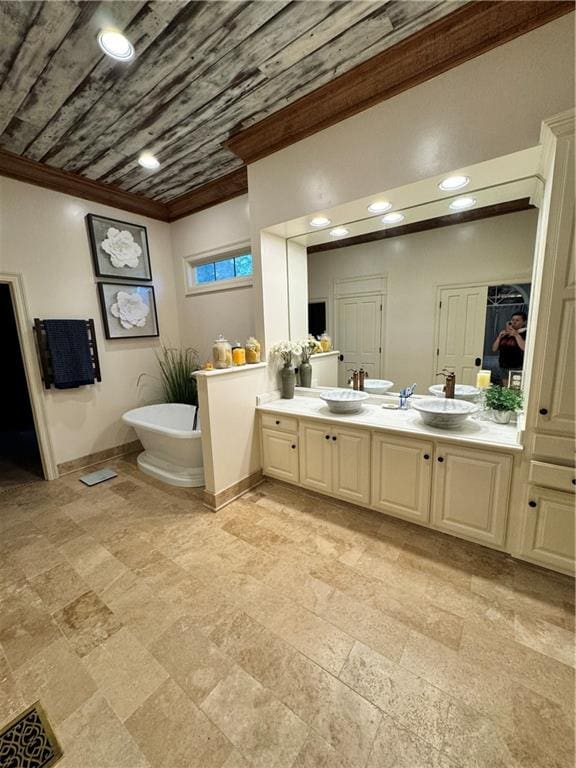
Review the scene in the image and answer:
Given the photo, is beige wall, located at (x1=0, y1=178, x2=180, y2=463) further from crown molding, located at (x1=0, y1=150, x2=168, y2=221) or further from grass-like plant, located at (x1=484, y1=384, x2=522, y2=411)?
grass-like plant, located at (x1=484, y1=384, x2=522, y2=411)

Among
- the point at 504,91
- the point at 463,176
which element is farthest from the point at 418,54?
the point at 463,176

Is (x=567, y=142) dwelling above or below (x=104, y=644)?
above

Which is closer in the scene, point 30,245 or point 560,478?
point 560,478

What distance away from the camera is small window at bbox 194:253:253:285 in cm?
364

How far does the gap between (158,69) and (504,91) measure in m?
2.07

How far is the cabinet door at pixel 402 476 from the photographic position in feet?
7.09

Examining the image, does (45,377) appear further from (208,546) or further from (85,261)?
(208,546)

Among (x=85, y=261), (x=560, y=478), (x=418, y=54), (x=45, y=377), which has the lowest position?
(x=560, y=478)

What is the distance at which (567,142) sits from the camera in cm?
146

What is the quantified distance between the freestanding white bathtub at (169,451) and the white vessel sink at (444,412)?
1.94 metres

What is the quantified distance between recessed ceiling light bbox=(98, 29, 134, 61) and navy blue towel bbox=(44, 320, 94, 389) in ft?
7.72

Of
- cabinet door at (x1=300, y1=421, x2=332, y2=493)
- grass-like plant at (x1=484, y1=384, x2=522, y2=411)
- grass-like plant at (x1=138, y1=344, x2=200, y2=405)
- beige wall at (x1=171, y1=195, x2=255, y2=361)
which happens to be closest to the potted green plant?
grass-like plant at (x1=484, y1=384, x2=522, y2=411)

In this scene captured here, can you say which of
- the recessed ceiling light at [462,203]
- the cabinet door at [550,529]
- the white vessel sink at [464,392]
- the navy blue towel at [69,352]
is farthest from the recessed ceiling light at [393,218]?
the navy blue towel at [69,352]

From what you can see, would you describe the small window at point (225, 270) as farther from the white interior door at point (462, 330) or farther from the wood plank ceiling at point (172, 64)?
the white interior door at point (462, 330)
